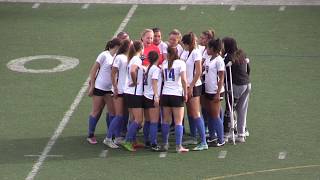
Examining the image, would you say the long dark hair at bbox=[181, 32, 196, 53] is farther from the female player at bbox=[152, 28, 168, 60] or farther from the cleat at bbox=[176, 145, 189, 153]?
the cleat at bbox=[176, 145, 189, 153]

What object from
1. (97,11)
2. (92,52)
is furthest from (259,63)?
(97,11)

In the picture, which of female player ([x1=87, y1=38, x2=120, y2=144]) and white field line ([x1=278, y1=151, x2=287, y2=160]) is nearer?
white field line ([x1=278, y1=151, x2=287, y2=160])

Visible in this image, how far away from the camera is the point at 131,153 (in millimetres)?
17781

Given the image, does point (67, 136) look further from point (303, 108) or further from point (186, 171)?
point (303, 108)

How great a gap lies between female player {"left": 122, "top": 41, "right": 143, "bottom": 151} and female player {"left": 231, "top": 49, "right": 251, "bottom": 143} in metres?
1.41

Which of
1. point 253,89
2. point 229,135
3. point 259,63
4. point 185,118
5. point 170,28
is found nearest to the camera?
point 229,135

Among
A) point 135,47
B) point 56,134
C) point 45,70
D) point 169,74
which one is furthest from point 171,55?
point 45,70

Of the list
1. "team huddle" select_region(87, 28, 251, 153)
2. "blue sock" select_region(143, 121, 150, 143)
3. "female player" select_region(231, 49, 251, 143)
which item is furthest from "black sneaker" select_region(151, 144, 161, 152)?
"female player" select_region(231, 49, 251, 143)

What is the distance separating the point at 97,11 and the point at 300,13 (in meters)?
4.27

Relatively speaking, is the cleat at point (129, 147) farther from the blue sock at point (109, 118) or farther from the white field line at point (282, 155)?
the white field line at point (282, 155)

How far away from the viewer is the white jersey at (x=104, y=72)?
18.0 meters

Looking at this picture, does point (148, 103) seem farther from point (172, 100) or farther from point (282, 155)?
point (282, 155)

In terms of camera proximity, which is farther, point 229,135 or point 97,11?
point 97,11

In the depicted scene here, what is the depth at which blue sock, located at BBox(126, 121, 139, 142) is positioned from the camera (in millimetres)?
17812
